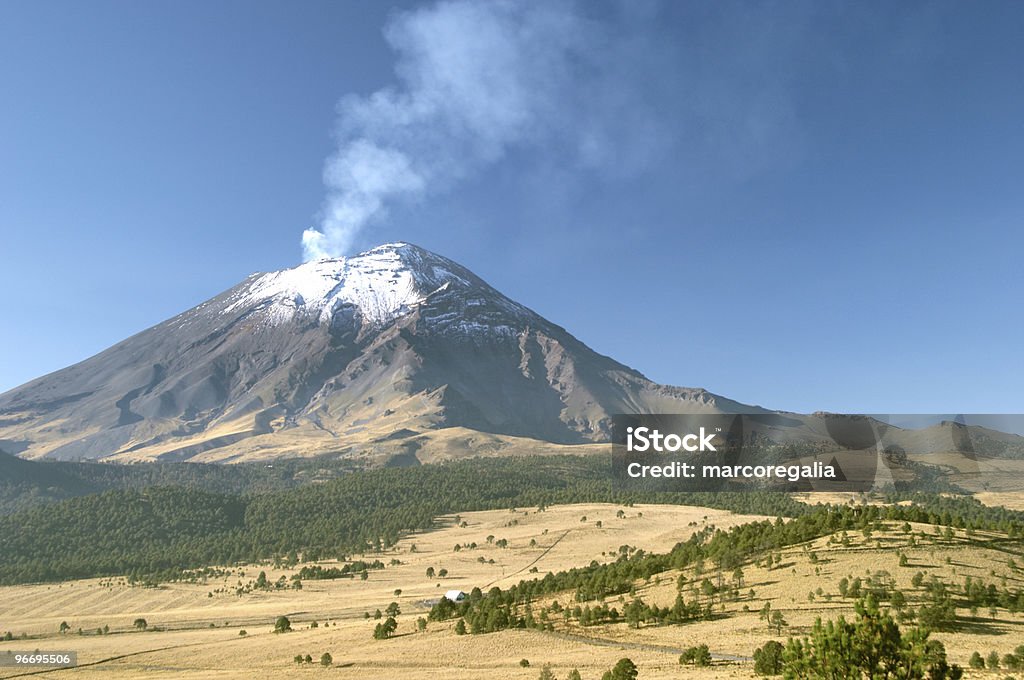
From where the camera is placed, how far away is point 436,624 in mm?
72938

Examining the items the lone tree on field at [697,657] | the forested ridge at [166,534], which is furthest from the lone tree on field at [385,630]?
the forested ridge at [166,534]

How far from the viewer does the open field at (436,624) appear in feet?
168

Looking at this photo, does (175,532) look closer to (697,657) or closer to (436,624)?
(436,624)

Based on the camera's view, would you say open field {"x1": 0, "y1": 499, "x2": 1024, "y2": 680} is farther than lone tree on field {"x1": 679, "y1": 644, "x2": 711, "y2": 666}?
Yes

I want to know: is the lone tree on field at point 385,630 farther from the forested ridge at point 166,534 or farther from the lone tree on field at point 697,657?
the forested ridge at point 166,534

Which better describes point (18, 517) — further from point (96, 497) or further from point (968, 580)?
point (968, 580)

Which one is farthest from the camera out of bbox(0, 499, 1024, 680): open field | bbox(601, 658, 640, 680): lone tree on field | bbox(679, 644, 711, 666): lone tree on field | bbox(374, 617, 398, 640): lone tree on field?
bbox(374, 617, 398, 640): lone tree on field

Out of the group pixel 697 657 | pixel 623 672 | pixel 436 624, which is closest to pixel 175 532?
pixel 436 624

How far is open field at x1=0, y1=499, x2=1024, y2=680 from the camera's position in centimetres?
5119

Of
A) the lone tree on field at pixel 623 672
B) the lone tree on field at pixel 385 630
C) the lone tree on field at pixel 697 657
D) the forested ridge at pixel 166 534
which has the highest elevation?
the lone tree on field at pixel 623 672

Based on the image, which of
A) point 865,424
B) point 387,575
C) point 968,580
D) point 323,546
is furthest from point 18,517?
point 865,424

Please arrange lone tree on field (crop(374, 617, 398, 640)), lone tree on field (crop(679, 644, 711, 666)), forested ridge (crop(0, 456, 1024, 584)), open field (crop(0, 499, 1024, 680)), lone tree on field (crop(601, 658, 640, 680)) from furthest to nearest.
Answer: forested ridge (crop(0, 456, 1024, 584)), lone tree on field (crop(374, 617, 398, 640)), open field (crop(0, 499, 1024, 680)), lone tree on field (crop(679, 644, 711, 666)), lone tree on field (crop(601, 658, 640, 680))

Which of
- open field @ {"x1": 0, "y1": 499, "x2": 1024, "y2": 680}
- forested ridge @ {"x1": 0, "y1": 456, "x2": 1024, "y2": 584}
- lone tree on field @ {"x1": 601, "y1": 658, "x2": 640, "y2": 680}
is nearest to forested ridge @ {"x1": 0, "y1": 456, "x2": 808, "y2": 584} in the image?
forested ridge @ {"x1": 0, "y1": 456, "x2": 1024, "y2": 584}

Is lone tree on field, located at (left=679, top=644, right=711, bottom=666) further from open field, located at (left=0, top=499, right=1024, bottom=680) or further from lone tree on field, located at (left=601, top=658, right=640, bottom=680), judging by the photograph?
lone tree on field, located at (left=601, top=658, right=640, bottom=680)
